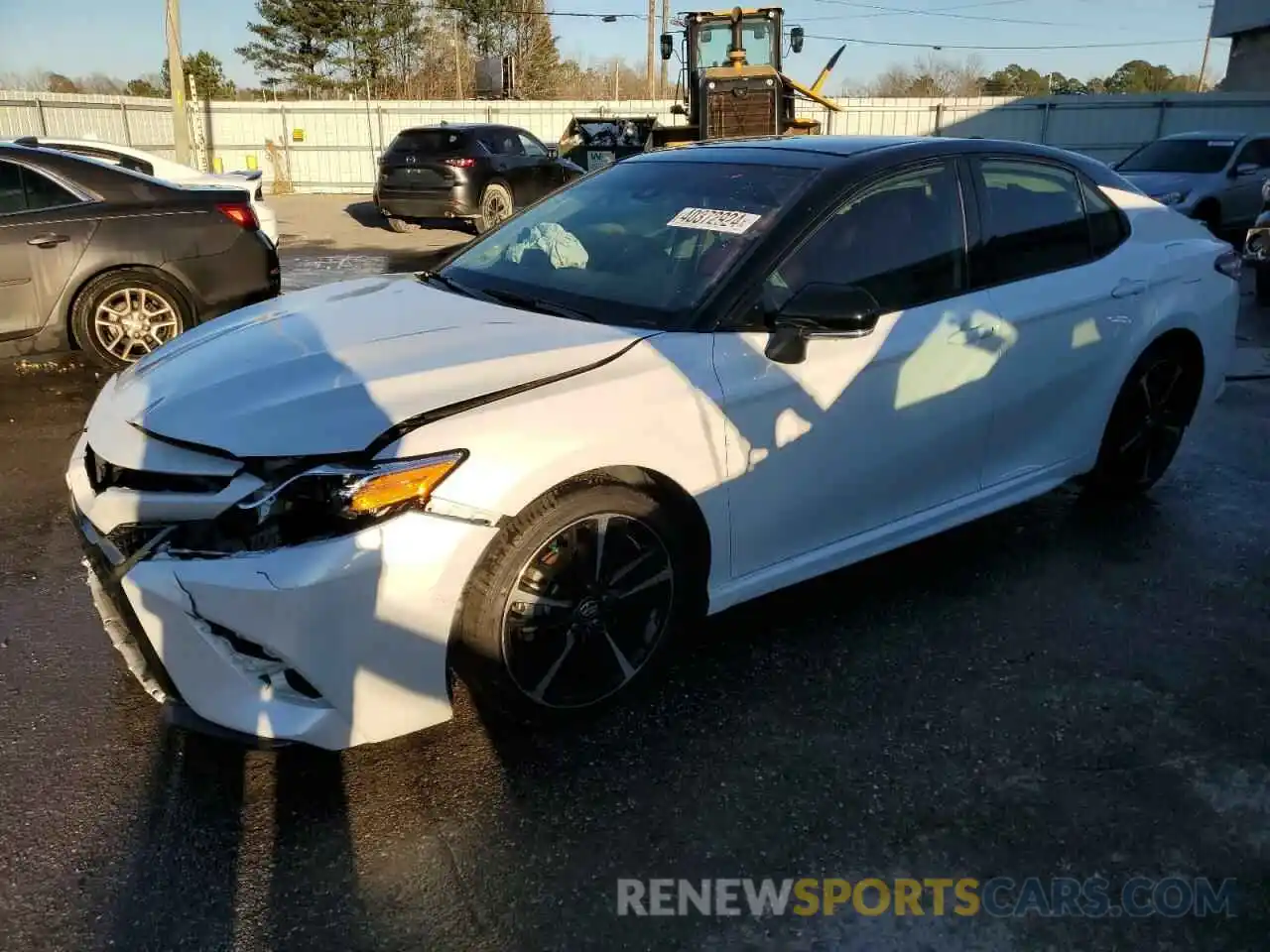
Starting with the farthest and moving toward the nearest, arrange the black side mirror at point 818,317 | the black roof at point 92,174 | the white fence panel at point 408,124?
the white fence panel at point 408,124 < the black roof at point 92,174 < the black side mirror at point 818,317

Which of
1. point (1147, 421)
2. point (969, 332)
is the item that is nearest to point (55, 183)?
point (969, 332)

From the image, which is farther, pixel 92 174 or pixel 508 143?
pixel 508 143

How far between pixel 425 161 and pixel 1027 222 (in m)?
12.7

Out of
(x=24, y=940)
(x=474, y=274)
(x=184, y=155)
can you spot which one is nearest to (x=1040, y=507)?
(x=474, y=274)

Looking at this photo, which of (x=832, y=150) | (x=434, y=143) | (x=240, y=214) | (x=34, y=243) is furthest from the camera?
(x=434, y=143)

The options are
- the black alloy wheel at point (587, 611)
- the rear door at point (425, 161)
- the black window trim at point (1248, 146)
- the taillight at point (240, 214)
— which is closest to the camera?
the black alloy wheel at point (587, 611)

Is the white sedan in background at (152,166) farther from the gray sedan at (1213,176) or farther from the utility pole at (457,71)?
the utility pole at (457,71)

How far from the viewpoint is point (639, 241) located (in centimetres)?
340

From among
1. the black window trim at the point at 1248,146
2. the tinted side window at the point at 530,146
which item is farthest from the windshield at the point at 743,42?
the black window trim at the point at 1248,146

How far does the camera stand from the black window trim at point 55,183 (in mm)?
6211

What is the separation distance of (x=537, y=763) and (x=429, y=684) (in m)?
0.43

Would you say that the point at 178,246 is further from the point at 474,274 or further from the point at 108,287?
the point at 474,274

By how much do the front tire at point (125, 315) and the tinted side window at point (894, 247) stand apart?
471cm

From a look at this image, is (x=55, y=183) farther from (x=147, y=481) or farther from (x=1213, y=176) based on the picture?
(x=1213, y=176)
